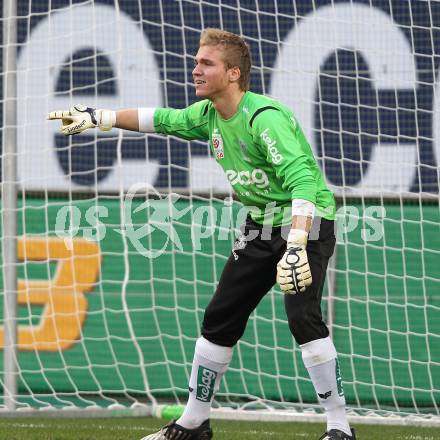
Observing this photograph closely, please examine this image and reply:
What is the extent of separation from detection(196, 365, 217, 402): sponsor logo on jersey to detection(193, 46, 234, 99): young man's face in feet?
4.13

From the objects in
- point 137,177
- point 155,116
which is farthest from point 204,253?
point 155,116

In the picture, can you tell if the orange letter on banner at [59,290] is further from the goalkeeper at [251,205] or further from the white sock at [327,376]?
the white sock at [327,376]

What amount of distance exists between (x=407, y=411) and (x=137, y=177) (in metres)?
2.53

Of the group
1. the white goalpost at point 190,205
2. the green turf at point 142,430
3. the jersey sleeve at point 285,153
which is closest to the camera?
the jersey sleeve at point 285,153

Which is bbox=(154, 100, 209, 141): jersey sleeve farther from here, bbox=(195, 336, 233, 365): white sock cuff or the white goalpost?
the white goalpost

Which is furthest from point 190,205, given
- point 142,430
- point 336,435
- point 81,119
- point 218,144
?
point 336,435

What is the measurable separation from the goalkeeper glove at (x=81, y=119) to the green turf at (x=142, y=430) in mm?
1569

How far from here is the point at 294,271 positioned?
4.14 m

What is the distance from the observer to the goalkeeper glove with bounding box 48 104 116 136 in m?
4.84

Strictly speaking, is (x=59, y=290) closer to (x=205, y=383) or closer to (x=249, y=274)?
(x=205, y=383)

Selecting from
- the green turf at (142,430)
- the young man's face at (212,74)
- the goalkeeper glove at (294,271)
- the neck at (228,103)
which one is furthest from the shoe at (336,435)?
the young man's face at (212,74)

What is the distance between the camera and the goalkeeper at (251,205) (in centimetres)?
437

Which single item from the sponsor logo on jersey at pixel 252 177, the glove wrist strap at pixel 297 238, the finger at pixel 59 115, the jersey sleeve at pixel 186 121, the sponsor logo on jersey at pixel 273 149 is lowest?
the glove wrist strap at pixel 297 238

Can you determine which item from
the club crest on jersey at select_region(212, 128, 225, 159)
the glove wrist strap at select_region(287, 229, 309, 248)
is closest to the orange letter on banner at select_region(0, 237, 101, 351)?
the club crest on jersey at select_region(212, 128, 225, 159)
